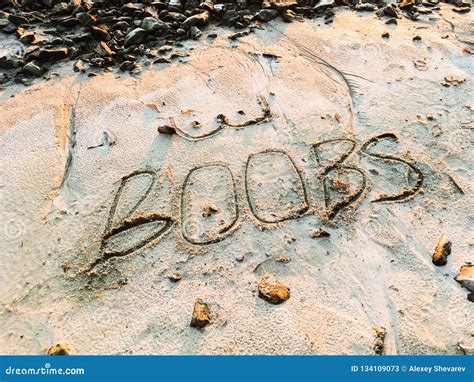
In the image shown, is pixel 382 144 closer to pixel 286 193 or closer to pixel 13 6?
pixel 286 193

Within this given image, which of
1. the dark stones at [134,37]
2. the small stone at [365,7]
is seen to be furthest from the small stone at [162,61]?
the small stone at [365,7]

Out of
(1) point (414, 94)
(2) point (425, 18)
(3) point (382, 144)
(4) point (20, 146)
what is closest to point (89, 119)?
(4) point (20, 146)

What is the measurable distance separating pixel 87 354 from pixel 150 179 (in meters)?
1.23

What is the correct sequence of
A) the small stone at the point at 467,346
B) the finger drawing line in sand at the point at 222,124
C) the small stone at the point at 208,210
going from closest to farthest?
the small stone at the point at 467,346, the small stone at the point at 208,210, the finger drawing line in sand at the point at 222,124

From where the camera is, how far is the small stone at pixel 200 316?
8.11ft

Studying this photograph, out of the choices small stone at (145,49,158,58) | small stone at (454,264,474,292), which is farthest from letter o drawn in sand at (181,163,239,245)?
small stone at (145,49,158,58)

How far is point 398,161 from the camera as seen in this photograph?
3.29 metres

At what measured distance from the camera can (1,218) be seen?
3.07m

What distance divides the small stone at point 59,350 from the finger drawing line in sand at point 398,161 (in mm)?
1994

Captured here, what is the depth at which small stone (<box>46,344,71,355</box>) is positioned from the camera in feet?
7.91

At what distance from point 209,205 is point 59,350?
3.94 feet

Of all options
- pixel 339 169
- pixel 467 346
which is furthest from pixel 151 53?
pixel 467 346

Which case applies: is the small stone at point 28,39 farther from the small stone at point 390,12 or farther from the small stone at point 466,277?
the small stone at point 466,277

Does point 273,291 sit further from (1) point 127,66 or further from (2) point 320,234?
(1) point 127,66
